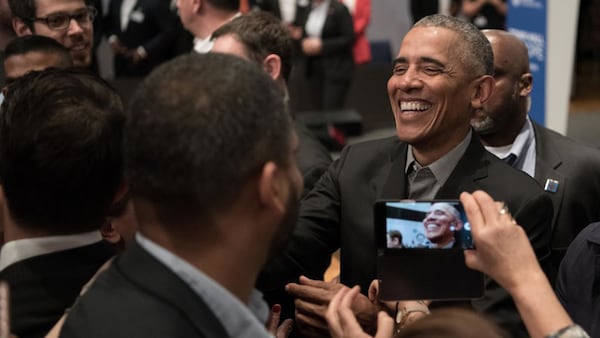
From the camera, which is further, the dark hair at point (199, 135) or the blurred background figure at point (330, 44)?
the blurred background figure at point (330, 44)

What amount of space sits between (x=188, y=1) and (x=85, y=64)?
69 cm

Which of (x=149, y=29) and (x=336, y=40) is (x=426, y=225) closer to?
(x=336, y=40)

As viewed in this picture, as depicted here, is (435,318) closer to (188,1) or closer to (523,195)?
(523,195)

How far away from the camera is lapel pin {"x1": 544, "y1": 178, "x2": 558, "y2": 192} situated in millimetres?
3543

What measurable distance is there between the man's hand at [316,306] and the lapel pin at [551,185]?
1412mm

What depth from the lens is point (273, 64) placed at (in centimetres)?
354

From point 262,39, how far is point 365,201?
1066 millimetres

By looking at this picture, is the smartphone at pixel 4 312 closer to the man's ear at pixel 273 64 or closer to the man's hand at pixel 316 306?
the man's hand at pixel 316 306

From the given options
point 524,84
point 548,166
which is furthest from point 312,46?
point 548,166

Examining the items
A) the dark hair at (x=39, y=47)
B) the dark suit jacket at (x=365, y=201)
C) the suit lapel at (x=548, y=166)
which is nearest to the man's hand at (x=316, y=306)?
the dark suit jacket at (x=365, y=201)

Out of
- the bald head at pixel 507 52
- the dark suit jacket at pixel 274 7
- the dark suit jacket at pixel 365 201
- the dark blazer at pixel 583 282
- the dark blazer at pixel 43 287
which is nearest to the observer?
the dark blazer at pixel 43 287

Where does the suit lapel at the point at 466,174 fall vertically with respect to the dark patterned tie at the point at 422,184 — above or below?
above

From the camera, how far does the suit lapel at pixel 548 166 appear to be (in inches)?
139

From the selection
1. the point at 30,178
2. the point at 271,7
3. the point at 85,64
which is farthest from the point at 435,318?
the point at 271,7
